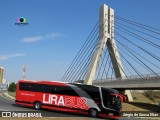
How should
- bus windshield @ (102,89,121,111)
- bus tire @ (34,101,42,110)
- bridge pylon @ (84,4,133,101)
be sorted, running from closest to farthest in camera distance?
1. bus windshield @ (102,89,121,111)
2. bus tire @ (34,101,42,110)
3. bridge pylon @ (84,4,133,101)

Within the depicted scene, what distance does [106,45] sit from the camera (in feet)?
217

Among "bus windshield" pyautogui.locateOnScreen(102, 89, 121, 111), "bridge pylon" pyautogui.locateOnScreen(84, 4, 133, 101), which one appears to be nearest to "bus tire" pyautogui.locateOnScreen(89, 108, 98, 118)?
"bus windshield" pyautogui.locateOnScreen(102, 89, 121, 111)

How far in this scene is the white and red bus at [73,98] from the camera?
103ft

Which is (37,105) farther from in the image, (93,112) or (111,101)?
(111,101)

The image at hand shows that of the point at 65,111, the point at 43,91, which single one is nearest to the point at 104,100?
the point at 65,111

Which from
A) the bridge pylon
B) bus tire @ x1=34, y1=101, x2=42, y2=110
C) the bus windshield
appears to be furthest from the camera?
the bridge pylon

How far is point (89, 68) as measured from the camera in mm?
65188

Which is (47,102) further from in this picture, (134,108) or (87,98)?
(134,108)

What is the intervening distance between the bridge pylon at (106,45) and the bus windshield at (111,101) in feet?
102

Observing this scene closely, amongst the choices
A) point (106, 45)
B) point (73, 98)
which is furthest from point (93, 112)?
point (106, 45)

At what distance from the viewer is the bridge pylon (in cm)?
6338

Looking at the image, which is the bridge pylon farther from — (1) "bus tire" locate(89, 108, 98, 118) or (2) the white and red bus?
(1) "bus tire" locate(89, 108, 98, 118)

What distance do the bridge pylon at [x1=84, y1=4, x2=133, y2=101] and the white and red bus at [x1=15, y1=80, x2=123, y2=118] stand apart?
1160 inches

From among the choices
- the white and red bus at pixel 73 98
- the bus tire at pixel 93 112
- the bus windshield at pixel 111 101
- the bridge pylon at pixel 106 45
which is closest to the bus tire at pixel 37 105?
the white and red bus at pixel 73 98
